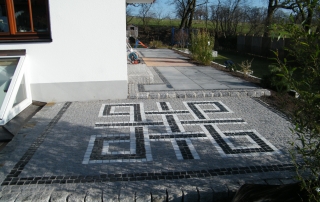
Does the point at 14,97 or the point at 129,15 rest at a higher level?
the point at 129,15

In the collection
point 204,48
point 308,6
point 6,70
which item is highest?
point 308,6

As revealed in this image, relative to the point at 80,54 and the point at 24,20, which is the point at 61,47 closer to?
the point at 80,54

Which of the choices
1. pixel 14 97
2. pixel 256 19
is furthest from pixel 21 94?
pixel 256 19

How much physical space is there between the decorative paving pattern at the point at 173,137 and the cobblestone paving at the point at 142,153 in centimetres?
1

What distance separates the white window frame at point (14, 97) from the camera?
4809 millimetres

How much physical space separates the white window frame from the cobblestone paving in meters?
0.39

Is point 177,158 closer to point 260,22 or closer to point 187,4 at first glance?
point 260,22

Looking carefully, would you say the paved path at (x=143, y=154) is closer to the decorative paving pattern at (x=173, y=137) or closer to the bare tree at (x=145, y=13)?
the decorative paving pattern at (x=173, y=137)

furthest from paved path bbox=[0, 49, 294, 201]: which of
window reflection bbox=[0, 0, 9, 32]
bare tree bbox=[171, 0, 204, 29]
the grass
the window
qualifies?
bare tree bbox=[171, 0, 204, 29]

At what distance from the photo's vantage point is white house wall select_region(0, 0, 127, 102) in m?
5.96

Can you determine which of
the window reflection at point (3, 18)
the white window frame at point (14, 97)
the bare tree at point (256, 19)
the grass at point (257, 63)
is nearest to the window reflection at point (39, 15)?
the window reflection at point (3, 18)

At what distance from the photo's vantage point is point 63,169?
3438 mm

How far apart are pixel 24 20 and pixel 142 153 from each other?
4.30 meters

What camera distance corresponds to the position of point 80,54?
20.3 ft
